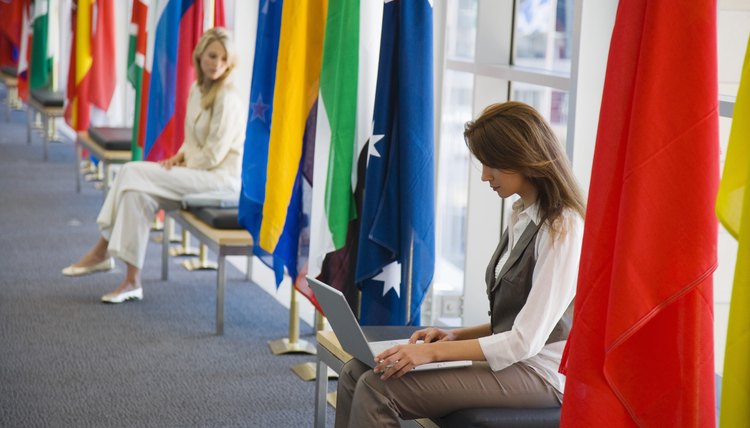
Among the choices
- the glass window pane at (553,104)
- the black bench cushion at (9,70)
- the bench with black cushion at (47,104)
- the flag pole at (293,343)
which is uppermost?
the black bench cushion at (9,70)

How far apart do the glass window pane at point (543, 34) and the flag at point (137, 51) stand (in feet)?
10.6

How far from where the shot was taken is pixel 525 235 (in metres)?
2.63

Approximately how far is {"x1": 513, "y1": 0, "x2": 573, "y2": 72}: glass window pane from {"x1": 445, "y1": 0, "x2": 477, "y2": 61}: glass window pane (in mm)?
289

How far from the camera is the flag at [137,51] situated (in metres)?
6.70

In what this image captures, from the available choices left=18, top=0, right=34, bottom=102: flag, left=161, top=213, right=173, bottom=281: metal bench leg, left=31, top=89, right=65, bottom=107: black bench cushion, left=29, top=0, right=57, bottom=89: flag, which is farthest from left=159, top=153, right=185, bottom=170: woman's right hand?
left=18, top=0, right=34, bottom=102: flag

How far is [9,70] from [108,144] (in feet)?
23.6

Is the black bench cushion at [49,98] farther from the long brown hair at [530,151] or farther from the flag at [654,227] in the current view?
the flag at [654,227]

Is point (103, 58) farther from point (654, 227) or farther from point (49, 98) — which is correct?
point (654, 227)

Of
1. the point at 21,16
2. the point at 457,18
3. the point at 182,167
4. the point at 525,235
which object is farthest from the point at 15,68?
the point at 525,235

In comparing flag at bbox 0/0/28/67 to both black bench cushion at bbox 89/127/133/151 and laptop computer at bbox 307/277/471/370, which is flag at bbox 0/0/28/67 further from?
laptop computer at bbox 307/277/471/370

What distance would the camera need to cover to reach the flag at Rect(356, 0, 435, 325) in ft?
11.4

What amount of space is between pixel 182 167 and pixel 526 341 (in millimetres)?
3354

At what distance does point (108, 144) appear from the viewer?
710cm

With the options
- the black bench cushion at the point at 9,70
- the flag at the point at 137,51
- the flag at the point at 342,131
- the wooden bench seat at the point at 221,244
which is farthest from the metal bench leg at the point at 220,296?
the black bench cushion at the point at 9,70
